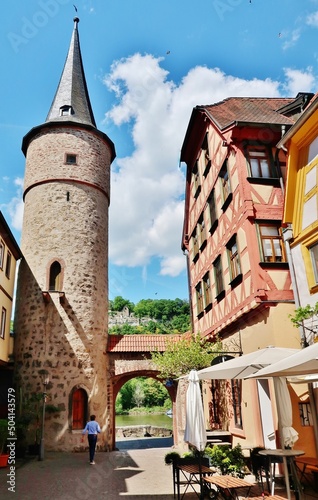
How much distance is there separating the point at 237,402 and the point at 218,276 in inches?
160

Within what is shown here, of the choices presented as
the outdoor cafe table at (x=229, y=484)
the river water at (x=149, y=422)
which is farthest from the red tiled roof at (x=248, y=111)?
the river water at (x=149, y=422)

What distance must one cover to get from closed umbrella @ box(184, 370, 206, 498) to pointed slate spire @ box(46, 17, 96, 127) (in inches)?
563

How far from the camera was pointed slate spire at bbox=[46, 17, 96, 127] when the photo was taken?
61.9 feet

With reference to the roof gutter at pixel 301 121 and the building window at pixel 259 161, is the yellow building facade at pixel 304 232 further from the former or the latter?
the building window at pixel 259 161

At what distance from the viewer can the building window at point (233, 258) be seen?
432 inches

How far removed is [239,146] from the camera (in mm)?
10938

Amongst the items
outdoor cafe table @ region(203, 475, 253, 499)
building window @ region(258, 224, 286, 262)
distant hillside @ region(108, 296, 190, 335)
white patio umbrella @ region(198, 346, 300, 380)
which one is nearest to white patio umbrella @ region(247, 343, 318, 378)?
white patio umbrella @ region(198, 346, 300, 380)

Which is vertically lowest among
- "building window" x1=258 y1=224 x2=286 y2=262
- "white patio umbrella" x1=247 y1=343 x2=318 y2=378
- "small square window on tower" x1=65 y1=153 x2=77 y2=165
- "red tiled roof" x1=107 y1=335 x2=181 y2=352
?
"white patio umbrella" x1=247 y1=343 x2=318 y2=378

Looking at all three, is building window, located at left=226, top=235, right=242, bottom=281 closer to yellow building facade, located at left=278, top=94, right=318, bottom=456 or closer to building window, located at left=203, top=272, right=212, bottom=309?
yellow building facade, located at left=278, top=94, right=318, bottom=456

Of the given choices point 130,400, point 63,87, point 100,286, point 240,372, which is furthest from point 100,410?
point 130,400

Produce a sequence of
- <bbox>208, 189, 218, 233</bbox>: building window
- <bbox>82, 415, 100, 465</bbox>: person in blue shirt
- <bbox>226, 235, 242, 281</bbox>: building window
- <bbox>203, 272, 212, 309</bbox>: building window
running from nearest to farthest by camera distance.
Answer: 1. <bbox>226, 235, 242, 281</bbox>: building window
2. <bbox>82, 415, 100, 465</bbox>: person in blue shirt
3. <bbox>208, 189, 218, 233</bbox>: building window
4. <bbox>203, 272, 212, 309</bbox>: building window

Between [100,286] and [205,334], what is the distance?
16.9 feet

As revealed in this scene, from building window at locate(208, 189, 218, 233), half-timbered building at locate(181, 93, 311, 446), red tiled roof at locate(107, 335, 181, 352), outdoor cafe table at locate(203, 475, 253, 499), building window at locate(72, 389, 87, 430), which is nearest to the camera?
outdoor cafe table at locate(203, 475, 253, 499)

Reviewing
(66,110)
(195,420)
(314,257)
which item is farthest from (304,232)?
(66,110)
